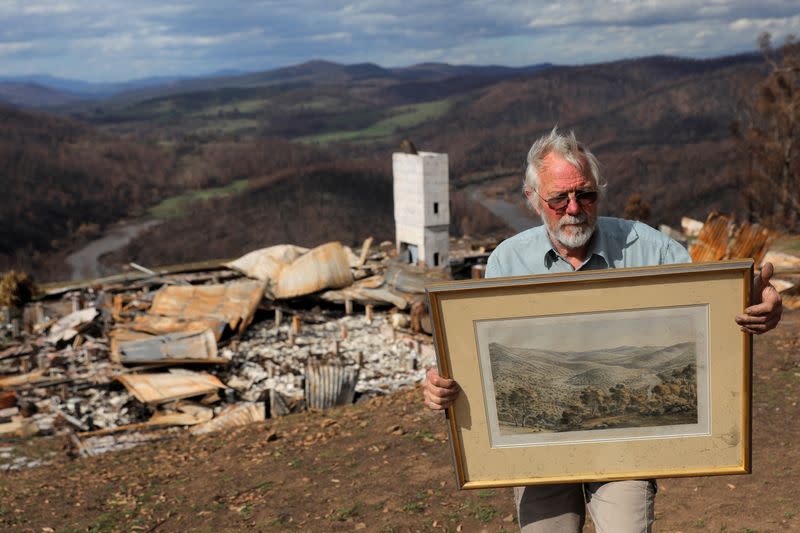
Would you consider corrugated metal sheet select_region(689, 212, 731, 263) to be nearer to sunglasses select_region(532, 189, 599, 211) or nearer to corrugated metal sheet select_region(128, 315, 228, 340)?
corrugated metal sheet select_region(128, 315, 228, 340)

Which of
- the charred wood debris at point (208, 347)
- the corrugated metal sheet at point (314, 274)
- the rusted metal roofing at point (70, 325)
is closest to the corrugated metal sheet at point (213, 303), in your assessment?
the charred wood debris at point (208, 347)

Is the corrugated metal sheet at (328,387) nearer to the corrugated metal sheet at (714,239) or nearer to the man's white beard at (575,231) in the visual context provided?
the corrugated metal sheet at (714,239)

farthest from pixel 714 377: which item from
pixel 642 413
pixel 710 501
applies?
pixel 710 501

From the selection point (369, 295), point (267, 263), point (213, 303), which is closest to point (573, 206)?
point (213, 303)

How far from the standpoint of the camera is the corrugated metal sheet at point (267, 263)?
20297mm

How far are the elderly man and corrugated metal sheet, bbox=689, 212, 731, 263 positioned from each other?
1151cm

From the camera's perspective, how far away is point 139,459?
910 centimetres

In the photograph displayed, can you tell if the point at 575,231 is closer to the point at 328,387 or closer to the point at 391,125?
the point at 328,387

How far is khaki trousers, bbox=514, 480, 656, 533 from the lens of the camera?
284 cm

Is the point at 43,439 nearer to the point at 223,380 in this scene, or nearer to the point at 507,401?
the point at 223,380

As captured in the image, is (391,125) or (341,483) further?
(391,125)

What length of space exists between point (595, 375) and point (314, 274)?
53.8 ft

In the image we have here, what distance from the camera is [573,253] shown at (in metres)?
3.06

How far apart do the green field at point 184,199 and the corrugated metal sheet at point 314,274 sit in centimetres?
7196
